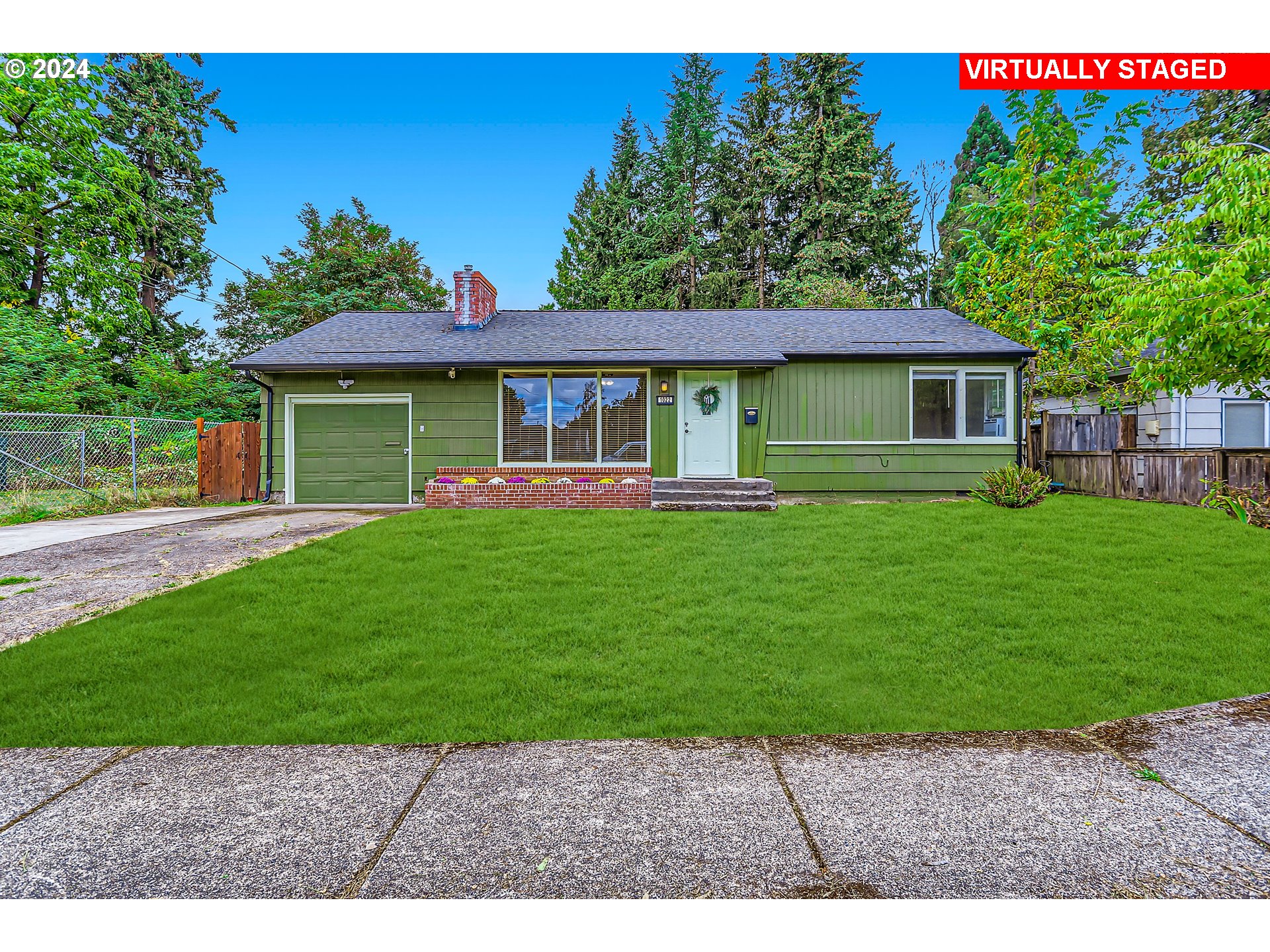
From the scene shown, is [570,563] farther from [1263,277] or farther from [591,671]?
[1263,277]

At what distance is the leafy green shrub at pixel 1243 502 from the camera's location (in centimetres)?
705

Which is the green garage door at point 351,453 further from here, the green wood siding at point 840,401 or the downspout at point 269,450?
the green wood siding at point 840,401

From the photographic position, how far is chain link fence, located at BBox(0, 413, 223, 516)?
972 centimetres

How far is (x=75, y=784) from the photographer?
2.53m

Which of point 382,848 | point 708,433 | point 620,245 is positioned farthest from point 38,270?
point 382,848

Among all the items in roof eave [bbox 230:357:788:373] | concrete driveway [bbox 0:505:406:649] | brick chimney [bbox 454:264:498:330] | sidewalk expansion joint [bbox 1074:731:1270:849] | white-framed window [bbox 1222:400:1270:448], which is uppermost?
brick chimney [bbox 454:264:498:330]

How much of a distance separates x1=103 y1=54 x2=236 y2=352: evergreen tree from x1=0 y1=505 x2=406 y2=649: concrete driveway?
51.0ft

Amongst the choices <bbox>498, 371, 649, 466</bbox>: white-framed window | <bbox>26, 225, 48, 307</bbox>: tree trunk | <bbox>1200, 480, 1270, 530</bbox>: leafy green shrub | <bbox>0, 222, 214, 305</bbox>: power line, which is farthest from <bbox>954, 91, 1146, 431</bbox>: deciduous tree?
<bbox>26, 225, 48, 307</bbox>: tree trunk

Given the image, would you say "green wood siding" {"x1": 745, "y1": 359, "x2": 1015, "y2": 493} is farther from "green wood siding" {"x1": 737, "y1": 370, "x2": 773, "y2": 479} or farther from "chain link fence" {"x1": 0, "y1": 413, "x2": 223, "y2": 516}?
"chain link fence" {"x1": 0, "y1": 413, "x2": 223, "y2": 516}

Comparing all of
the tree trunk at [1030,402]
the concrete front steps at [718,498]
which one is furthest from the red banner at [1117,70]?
the tree trunk at [1030,402]

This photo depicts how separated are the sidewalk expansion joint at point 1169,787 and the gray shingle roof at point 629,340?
25.7 ft

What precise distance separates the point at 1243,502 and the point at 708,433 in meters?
7.00

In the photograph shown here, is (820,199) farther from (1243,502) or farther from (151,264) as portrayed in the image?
(151,264)

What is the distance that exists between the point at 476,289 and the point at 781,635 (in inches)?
400
